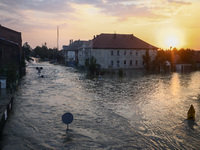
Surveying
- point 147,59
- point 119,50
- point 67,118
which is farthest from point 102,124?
point 147,59

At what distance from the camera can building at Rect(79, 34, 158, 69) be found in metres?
50.2

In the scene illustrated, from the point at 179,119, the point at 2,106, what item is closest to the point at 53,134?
the point at 2,106

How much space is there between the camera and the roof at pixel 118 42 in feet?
167

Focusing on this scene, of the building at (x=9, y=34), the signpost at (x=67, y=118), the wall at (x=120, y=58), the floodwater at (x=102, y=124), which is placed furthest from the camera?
the wall at (x=120, y=58)

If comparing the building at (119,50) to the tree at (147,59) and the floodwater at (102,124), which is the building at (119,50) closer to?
the tree at (147,59)

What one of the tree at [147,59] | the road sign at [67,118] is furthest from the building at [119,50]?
the road sign at [67,118]

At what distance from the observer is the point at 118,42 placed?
5300 cm

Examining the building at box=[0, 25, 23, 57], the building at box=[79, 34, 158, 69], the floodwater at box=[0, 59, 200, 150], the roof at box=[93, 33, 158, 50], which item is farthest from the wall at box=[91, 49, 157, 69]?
the floodwater at box=[0, 59, 200, 150]

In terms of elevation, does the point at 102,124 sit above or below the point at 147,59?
below

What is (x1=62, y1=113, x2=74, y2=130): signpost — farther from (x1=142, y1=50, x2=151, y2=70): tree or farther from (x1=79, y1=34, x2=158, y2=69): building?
(x1=142, y1=50, x2=151, y2=70): tree

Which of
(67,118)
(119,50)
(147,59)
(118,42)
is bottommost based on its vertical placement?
(67,118)

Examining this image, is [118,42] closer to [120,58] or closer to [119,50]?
[119,50]

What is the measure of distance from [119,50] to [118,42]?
8.19 ft

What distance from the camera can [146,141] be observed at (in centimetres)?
929
